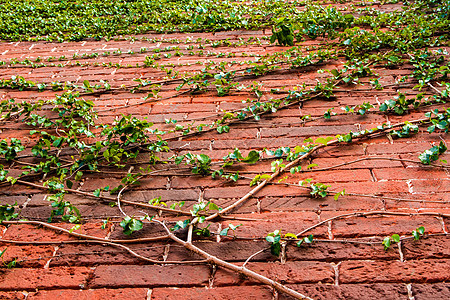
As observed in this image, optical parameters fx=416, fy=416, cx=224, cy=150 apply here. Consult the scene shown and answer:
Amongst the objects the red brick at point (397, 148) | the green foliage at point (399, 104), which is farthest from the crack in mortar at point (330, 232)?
the green foliage at point (399, 104)

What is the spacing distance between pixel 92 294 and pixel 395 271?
3.39 ft

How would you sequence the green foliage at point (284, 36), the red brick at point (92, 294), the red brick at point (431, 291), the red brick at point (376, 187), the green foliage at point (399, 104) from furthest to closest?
1. the green foliage at point (284, 36)
2. the green foliage at point (399, 104)
3. the red brick at point (376, 187)
4. the red brick at point (92, 294)
5. the red brick at point (431, 291)

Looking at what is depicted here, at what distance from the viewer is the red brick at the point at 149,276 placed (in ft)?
4.73

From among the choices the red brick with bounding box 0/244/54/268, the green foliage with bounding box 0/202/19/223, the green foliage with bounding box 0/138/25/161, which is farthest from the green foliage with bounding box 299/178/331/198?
the green foliage with bounding box 0/138/25/161

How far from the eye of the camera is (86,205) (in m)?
1.85

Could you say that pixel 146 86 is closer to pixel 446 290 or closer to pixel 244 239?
pixel 244 239

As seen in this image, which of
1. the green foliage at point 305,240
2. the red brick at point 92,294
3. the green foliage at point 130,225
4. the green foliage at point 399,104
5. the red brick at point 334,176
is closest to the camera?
the red brick at point 92,294

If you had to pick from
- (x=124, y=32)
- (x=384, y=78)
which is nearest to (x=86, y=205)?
(x=384, y=78)

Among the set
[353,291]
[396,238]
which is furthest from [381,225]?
[353,291]

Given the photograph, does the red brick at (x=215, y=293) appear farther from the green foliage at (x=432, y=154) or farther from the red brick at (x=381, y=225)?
the green foliage at (x=432, y=154)

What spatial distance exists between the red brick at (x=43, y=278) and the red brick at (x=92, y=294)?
0.08 ft

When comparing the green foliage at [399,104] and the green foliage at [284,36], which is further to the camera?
the green foliage at [284,36]

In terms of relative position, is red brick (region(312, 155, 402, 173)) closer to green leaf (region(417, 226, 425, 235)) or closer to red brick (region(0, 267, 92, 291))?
green leaf (region(417, 226, 425, 235))

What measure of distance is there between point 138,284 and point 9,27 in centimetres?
377
